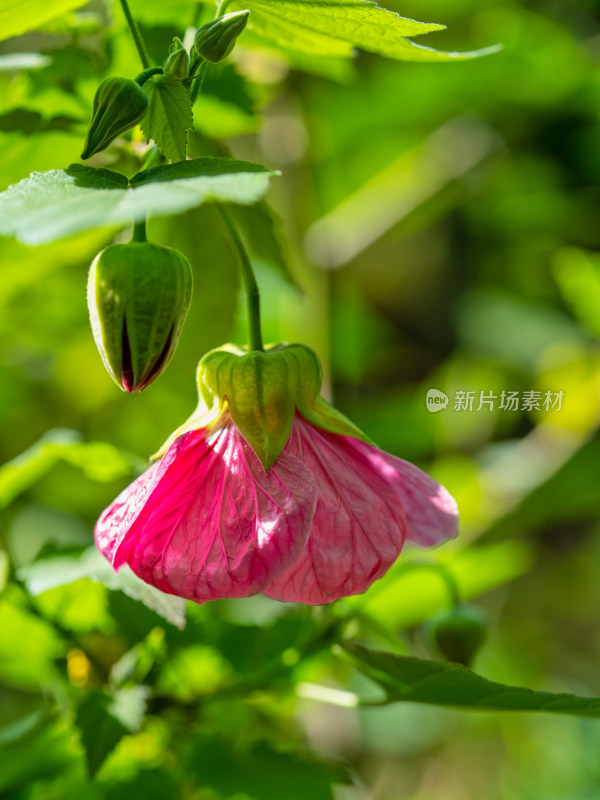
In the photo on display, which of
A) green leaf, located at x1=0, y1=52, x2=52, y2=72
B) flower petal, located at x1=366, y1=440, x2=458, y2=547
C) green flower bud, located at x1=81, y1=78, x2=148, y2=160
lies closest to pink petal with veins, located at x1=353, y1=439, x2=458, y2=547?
flower petal, located at x1=366, y1=440, x2=458, y2=547

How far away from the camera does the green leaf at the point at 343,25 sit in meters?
0.43

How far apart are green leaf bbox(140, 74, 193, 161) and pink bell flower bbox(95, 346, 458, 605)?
0.46ft

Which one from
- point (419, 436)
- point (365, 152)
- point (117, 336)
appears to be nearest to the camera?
point (117, 336)

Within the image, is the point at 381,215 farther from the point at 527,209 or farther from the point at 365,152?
the point at 527,209

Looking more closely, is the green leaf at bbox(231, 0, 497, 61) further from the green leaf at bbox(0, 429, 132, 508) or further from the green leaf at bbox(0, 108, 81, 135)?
the green leaf at bbox(0, 429, 132, 508)

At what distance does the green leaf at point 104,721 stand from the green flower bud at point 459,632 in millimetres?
246

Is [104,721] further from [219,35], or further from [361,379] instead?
[361,379]

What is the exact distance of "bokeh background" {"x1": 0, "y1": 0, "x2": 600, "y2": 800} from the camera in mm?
651

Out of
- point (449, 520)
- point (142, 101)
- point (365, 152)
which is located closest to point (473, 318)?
point (365, 152)

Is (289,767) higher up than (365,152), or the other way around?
(365,152)

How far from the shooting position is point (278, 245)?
61cm

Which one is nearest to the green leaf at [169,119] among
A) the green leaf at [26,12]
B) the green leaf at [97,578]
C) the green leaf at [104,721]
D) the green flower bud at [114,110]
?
the green flower bud at [114,110]

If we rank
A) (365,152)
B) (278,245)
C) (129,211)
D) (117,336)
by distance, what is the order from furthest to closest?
(365,152), (278,245), (117,336), (129,211)

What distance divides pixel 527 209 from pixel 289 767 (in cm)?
120
